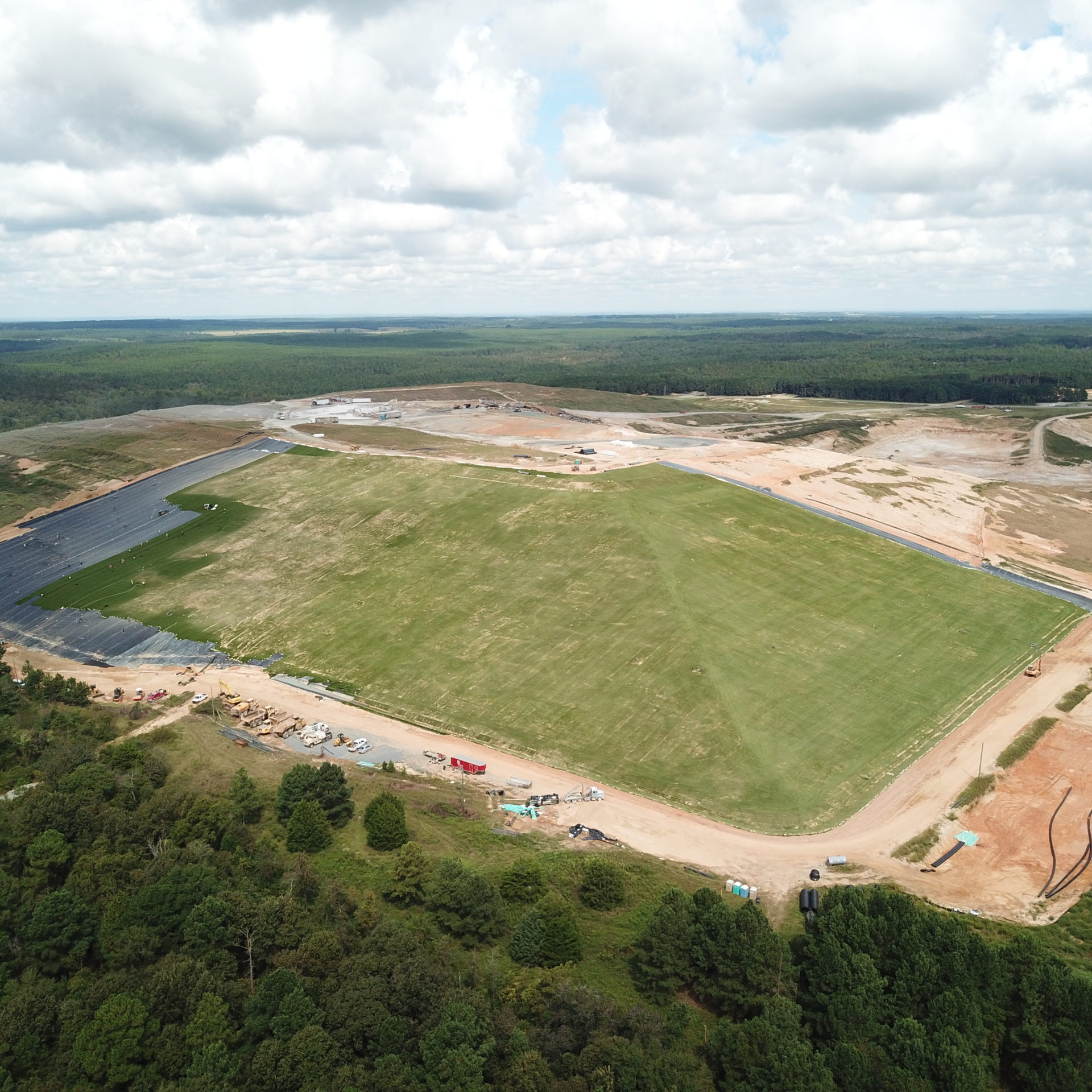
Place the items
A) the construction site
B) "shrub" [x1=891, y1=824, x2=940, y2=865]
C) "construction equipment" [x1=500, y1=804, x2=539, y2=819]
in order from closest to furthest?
"shrub" [x1=891, y1=824, x2=940, y2=865], the construction site, "construction equipment" [x1=500, y1=804, x2=539, y2=819]

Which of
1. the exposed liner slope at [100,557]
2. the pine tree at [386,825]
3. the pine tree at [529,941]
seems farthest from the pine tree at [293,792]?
the exposed liner slope at [100,557]

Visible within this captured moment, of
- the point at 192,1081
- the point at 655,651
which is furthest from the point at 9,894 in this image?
the point at 655,651

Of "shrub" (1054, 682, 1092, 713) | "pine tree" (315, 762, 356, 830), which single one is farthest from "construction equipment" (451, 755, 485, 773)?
"shrub" (1054, 682, 1092, 713)

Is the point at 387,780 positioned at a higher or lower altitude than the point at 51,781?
lower

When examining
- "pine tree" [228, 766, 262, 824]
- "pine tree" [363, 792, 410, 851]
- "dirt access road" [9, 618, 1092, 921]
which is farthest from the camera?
"pine tree" [228, 766, 262, 824]

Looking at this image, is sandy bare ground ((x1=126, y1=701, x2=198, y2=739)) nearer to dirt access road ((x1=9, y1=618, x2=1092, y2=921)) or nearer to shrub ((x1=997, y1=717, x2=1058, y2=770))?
dirt access road ((x1=9, y1=618, x2=1092, y2=921))

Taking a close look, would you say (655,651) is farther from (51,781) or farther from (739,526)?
(51,781)
